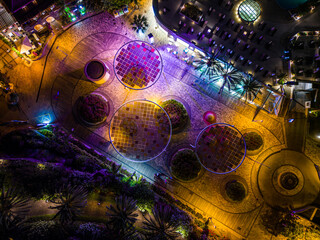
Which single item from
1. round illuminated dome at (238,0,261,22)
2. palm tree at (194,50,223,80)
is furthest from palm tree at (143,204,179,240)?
round illuminated dome at (238,0,261,22)

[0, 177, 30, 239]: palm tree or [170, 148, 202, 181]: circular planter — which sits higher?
[170, 148, 202, 181]: circular planter

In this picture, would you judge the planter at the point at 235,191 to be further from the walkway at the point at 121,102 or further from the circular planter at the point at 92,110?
the circular planter at the point at 92,110

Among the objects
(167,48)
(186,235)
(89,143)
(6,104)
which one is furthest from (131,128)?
(6,104)

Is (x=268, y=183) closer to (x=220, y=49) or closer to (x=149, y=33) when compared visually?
(x=220, y=49)

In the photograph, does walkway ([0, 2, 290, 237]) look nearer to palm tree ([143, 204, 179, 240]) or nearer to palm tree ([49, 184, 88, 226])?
palm tree ([143, 204, 179, 240])

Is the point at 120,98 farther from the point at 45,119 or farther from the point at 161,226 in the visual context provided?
the point at 161,226

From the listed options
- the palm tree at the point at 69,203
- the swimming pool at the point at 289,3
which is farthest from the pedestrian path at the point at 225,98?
the palm tree at the point at 69,203

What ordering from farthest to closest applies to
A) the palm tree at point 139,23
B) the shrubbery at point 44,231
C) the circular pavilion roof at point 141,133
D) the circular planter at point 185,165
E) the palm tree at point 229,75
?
the palm tree at point 139,23 → the circular pavilion roof at point 141,133 → the circular planter at point 185,165 → the palm tree at point 229,75 → the shrubbery at point 44,231
